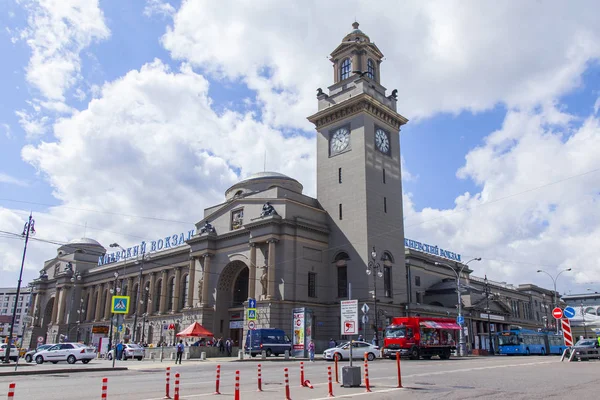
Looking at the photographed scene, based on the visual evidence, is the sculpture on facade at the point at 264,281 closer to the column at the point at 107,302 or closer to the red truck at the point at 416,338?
the red truck at the point at 416,338

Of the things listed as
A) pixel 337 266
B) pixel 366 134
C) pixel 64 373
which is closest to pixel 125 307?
pixel 64 373

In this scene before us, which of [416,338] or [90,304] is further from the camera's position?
[90,304]

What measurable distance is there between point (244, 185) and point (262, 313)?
2014 centimetres

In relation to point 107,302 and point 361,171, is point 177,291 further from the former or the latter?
point 361,171

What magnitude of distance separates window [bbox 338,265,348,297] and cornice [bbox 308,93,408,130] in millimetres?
17717

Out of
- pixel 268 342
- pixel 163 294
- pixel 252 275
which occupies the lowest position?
pixel 268 342

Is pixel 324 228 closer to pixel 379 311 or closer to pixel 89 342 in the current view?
pixel 379 311

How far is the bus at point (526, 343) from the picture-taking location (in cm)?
5247

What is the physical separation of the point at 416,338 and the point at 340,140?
1072 inches

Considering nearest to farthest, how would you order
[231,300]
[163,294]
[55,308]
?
1. [231,300]
2. [163,294]
3. [55,308]

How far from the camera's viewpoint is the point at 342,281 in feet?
180

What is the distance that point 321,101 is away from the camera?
62.7 meters

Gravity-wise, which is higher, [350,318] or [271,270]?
[271,270]

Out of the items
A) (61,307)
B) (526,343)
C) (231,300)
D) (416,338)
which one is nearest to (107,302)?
(61,307)
